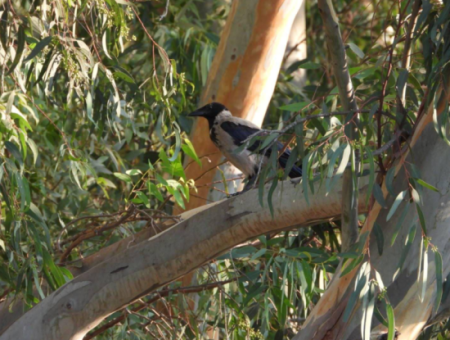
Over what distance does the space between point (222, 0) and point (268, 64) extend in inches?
69.8

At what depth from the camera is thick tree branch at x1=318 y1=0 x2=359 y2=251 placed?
194cm

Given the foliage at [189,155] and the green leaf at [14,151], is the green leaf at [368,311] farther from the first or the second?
the green leaf at [14,151]

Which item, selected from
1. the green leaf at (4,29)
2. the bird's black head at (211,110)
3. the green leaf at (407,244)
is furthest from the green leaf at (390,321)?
the bird's black head at (211,110)

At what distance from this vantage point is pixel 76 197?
4.01 metres

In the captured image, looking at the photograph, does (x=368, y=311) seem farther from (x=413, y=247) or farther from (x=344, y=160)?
(x=344, y=160)

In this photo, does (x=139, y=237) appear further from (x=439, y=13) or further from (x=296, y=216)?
(x=439, y=13)

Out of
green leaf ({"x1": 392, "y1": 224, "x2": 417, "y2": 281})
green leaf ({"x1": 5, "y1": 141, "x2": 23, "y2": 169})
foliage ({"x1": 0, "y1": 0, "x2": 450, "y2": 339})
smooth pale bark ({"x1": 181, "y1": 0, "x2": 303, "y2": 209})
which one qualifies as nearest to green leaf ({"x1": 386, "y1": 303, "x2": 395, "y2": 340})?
foliage ({"x1": 0, "y1": 0, "x2": 450, "y2": 339})

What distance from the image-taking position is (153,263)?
2330 mm

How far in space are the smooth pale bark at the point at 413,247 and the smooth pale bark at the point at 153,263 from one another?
1.05 ft

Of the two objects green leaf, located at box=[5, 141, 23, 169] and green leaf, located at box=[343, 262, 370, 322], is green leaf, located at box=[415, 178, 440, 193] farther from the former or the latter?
green leaf, located at box=[5, 141, 23, 169]

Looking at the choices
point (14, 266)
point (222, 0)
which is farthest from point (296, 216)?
point (222, 0)

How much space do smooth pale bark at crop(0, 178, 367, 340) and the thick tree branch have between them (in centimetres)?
26

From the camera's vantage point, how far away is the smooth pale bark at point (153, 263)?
2326 mm

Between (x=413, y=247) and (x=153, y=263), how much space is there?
0.81 meters
